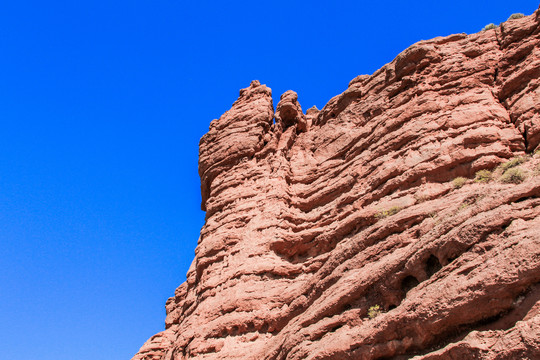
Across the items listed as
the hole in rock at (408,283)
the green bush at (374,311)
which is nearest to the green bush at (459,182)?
the hole in rock at (408,283)

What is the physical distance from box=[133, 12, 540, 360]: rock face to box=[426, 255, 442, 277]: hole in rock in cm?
5

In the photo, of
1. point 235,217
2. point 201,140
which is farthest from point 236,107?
point 235,217

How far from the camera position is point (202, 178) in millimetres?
26359

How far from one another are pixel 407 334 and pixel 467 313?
142 cm

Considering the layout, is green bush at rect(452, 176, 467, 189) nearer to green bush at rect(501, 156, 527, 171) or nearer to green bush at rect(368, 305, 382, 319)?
green bush at rect(501, 156, 527, 171)

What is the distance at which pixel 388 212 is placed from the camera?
1609cm

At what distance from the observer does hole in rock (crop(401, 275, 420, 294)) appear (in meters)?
11.7

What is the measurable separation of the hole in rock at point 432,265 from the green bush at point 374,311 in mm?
1459

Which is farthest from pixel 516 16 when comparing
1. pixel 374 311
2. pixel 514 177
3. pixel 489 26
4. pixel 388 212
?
pixel 374 311

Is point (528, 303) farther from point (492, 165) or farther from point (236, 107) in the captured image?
point (236, 107)

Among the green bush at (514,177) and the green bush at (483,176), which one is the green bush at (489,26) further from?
the green bush at (514,177)

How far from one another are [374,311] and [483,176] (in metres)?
6.22

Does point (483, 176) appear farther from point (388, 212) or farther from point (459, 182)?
point (388, 212)

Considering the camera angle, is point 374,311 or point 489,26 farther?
point 489,26
